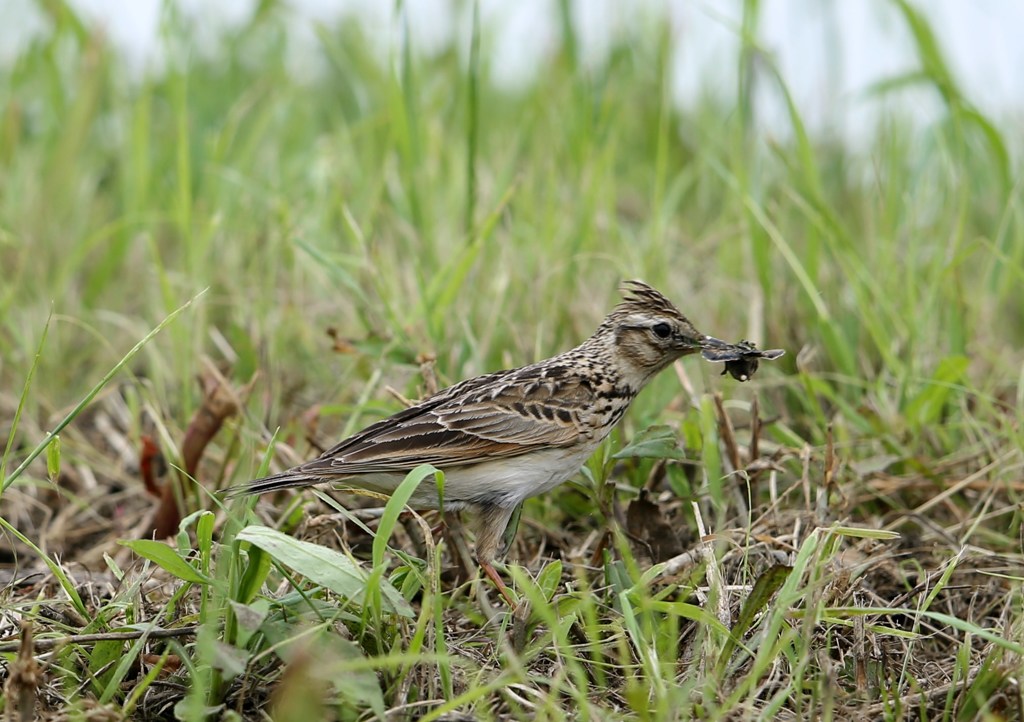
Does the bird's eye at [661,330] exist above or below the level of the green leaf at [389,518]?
above

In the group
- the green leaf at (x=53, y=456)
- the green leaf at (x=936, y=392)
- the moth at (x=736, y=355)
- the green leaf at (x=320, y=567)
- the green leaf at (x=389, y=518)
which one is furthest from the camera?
the green leaf at (x=936, y=392)

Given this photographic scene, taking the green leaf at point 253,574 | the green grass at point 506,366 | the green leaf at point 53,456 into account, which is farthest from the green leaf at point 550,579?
the green leaf at point 53,456

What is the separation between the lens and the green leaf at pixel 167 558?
349 centimetres

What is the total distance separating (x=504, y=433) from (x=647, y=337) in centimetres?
73

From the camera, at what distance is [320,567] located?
3496mm

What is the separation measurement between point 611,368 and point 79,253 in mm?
3014

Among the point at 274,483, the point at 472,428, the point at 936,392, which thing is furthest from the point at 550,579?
the point at 936,392

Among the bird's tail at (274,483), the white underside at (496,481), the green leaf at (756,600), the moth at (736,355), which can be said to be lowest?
the green leaf at (756,600)

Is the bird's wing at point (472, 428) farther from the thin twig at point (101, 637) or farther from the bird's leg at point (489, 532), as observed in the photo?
the thin twig at point (101, 637)

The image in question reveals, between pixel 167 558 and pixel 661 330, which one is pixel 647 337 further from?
pixel 167 558

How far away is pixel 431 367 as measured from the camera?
4.96 meters

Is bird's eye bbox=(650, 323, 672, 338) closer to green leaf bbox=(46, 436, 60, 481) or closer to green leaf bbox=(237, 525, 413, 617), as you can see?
green leaf bbox=(237, 525, 413, 617)

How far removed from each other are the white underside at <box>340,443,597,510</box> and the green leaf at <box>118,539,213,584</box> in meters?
0.90

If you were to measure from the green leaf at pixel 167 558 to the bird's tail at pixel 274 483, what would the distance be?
45 cm
